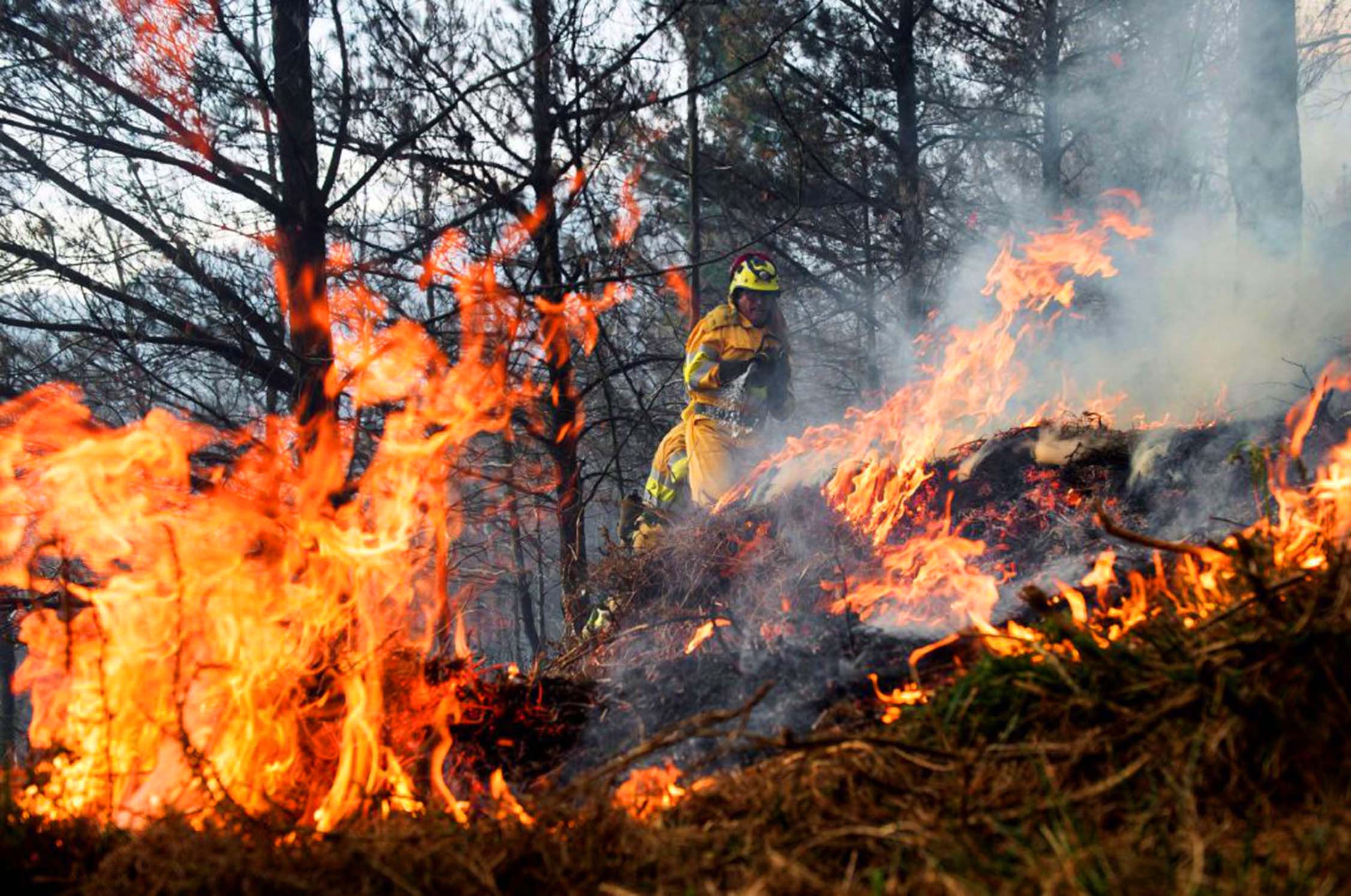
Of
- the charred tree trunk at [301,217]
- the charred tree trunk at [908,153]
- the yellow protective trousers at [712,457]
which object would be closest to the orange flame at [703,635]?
the charred tree trunk at [301,217]

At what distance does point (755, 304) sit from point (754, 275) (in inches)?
12.3

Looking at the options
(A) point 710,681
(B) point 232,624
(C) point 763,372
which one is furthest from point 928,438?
(B) point 232,624

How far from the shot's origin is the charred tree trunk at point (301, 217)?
5.38 m

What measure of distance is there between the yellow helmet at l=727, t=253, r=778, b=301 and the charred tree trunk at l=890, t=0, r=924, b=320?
4.56m

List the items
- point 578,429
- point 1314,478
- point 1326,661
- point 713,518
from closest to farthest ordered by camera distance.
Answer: point 1326,661, point 1314,478, point 713,518, point 578,429

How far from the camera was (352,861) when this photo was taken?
7.06 feet

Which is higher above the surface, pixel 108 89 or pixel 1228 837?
pixel 108 89

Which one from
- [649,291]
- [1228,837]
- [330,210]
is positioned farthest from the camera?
[649,291]

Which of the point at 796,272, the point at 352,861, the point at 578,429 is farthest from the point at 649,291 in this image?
the point at 352,861

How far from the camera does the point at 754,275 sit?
872 centimetres

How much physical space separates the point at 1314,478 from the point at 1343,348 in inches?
160

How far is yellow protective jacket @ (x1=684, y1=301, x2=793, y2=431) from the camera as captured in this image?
28.9ft

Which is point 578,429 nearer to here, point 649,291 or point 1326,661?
point 649,291

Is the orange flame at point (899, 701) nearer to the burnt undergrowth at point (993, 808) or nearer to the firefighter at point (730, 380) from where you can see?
the burnt undergrowth at point (993, 808)
